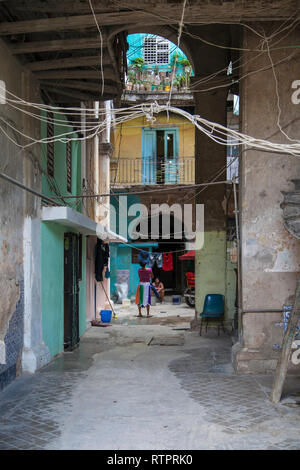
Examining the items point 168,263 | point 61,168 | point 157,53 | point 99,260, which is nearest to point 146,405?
point 61,168

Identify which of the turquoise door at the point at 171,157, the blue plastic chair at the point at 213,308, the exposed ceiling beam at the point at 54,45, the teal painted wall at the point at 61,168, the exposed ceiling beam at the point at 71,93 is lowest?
the blue plastic chair at the point at 213,308

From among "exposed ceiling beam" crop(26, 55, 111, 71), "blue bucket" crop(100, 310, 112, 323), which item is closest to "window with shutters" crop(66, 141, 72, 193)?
"exposed ceiling beam" crop(26, 55, 111, 71)

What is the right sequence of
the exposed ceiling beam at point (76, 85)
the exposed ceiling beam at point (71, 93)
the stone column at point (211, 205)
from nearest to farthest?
the exposed ceiling beam at point (76, 85) → the exposed ceiling beam at point (71, 93) → the stone column at point (211, 205)

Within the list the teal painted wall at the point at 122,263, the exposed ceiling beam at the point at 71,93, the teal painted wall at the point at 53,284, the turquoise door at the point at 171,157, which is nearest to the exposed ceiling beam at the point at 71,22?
the exposed ceiling beam at the point at 71,93

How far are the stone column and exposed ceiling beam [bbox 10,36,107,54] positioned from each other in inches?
227

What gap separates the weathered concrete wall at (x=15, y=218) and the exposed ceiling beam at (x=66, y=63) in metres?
0.25

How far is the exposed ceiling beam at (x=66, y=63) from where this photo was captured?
8.09 m

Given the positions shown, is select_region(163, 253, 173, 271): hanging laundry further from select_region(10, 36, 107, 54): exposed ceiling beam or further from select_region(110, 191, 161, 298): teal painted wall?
select_region(10, 36, 107, 54): exposed ceiling beam

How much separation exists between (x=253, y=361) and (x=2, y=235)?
444cm

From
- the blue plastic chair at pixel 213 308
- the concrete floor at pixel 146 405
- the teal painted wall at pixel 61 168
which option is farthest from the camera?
the blue plastic chair at pixel 213 308

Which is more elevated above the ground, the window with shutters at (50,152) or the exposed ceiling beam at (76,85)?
the exposed ceiling beam at (76,85)

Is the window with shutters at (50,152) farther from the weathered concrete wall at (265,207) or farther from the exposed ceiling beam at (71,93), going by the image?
the weathered concrete wall at (265,207)
